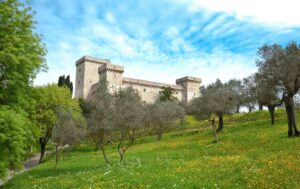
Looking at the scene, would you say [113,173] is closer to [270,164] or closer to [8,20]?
[270,164]

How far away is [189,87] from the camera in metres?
146

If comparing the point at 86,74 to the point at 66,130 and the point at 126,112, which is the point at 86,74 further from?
the point at 126,112

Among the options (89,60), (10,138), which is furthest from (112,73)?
(10,138)

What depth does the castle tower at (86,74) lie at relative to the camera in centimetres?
12712

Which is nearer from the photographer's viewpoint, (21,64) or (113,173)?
(113,173)

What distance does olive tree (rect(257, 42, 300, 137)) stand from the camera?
30.5 m

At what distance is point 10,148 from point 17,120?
6.51 ft

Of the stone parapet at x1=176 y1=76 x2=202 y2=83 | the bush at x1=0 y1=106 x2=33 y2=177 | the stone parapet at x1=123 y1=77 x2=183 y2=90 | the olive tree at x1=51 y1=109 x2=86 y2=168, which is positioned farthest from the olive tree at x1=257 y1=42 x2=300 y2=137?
the stone parapet at x1=176 y1=76 x2=202 y2=83

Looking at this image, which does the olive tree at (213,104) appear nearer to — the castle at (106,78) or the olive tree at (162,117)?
the olive tree at (162,117)

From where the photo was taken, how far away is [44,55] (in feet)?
102

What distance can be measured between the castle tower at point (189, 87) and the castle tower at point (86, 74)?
3570 centimetres

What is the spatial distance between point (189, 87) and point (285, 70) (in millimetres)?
116064

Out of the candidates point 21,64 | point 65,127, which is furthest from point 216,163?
point 65,127

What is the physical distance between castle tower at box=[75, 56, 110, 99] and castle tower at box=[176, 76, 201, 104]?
35.7 meters
